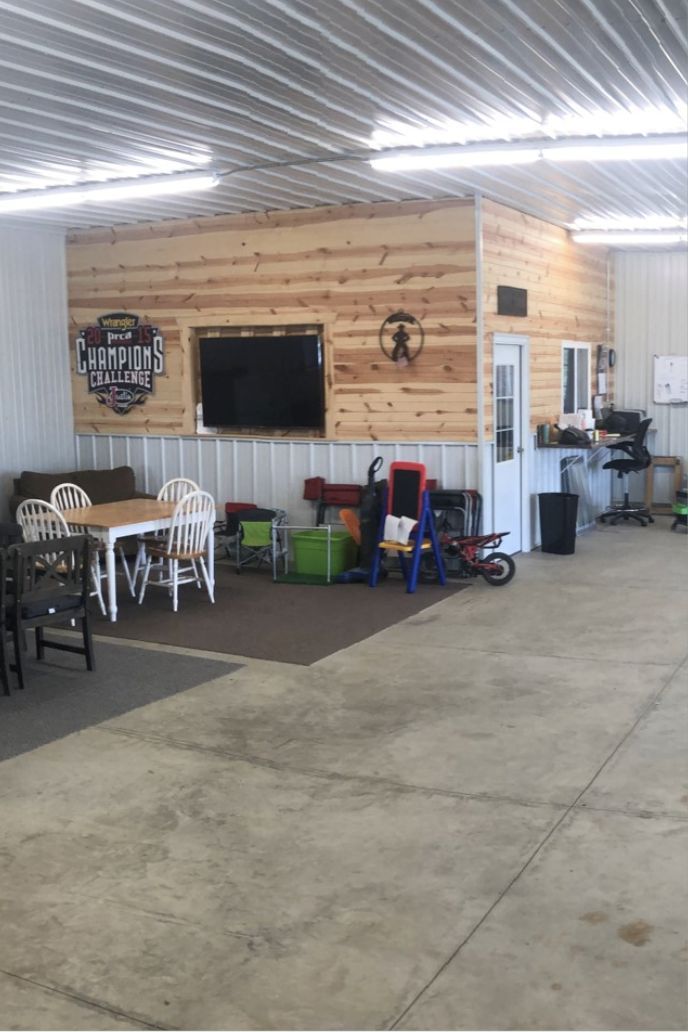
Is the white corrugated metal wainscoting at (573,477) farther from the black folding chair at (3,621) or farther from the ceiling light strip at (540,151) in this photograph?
the black folding chair at (3,621)

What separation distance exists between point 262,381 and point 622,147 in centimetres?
439

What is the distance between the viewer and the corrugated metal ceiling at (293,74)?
4.55 meters

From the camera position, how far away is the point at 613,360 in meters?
13.6

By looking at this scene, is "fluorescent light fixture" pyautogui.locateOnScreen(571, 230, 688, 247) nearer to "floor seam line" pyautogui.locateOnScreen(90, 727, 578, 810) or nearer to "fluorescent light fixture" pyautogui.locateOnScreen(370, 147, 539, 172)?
"fluorescent light fixture" pyautogui.locateOnScreen(370, 147, 539, 172)

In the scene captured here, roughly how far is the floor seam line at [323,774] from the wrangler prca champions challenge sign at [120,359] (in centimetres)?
584

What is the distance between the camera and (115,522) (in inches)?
302

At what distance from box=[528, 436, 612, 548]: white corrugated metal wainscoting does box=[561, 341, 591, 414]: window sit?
56cm

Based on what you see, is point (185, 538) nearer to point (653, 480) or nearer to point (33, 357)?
point (33, 357)

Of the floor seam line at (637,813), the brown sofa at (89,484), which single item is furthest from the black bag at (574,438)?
the floor seam line at (637,813)

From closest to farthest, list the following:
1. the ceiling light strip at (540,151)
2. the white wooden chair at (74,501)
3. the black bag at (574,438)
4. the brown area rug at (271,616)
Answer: the ceiling light strip at (540,151) → the brown area rug at (271,616) → the white wooden chair at (74,501) → the black bag at (574,438)

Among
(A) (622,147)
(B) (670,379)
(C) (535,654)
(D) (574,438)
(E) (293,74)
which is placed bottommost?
(C) (535,654)

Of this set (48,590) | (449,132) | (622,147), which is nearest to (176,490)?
(48,590)

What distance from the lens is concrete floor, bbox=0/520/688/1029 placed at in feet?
10.2

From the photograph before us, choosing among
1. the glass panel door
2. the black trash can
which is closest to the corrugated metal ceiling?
the glass panel door
